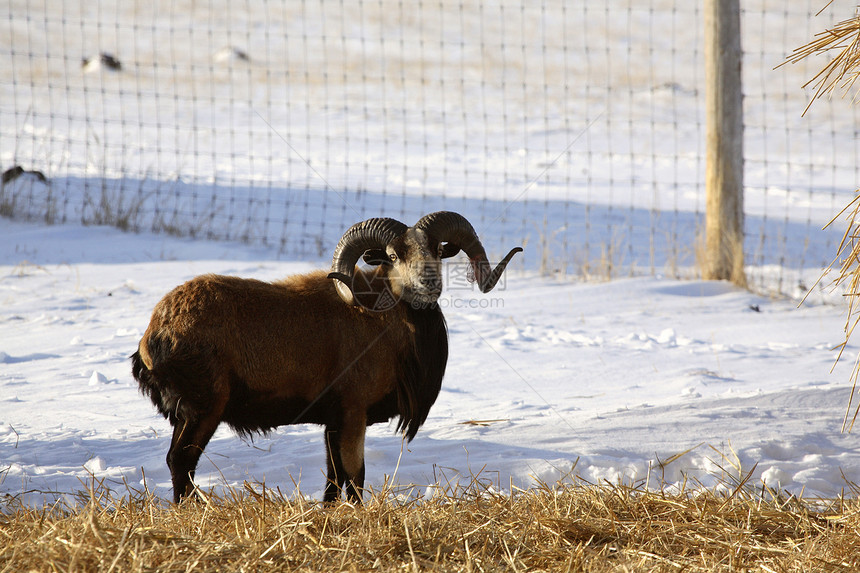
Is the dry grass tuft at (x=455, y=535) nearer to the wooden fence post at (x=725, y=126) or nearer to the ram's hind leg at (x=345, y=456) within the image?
the ram's hind leg at (x=345, y=456)

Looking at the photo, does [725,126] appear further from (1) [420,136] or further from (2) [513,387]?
(1) [420,136]

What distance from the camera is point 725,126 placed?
9.23 meters

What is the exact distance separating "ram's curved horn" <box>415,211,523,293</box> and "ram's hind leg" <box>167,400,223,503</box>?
155 centimetres

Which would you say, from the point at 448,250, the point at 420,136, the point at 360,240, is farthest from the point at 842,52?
the point at 420,136

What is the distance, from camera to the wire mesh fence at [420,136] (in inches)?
→ 473

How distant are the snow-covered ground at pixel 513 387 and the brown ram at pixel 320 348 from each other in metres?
0.33

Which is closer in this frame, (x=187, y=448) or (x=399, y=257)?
(x=187, y=448)

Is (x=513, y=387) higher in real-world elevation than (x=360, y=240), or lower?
lower

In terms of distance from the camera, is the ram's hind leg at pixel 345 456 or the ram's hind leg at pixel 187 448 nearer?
the ram's hind leg at pixel 187 448

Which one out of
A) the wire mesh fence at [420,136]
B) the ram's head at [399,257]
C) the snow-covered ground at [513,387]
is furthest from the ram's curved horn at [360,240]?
the wire mesh fence at [420,136]

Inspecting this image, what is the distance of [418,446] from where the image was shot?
16.2ft

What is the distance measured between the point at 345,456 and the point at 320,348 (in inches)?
23.8

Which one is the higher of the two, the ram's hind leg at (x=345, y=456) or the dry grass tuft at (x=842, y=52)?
the dry grass tuft at (x=842, y=52)

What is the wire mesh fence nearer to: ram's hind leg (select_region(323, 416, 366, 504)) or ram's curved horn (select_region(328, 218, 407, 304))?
ram's curved horn (select_region(328, 218, 407, 304))
